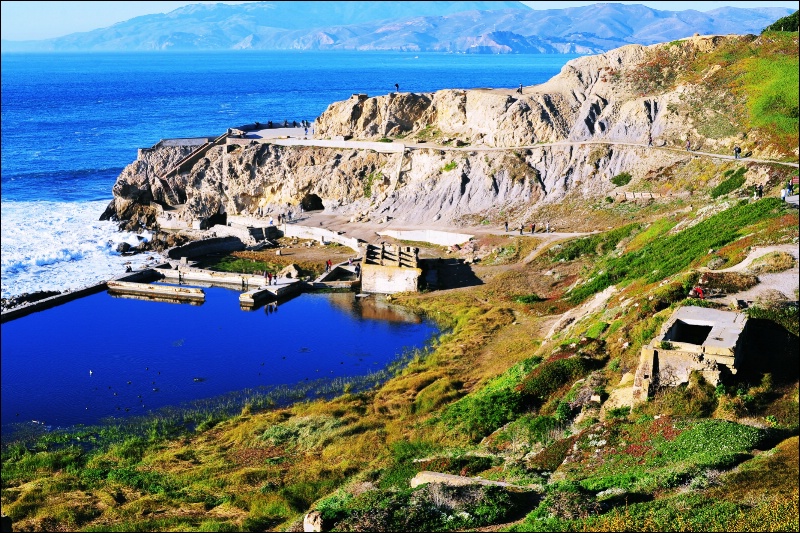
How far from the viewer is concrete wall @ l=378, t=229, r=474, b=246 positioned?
6172 centimetres

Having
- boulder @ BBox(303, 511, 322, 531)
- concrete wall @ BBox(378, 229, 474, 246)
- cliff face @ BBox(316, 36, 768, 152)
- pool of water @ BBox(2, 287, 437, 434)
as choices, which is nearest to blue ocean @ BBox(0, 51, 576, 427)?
pool of water @ BBox(2, 287, 437, 434)

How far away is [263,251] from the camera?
66312mm

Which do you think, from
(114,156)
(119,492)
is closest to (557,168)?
(119,492)

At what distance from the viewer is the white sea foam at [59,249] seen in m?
62.4

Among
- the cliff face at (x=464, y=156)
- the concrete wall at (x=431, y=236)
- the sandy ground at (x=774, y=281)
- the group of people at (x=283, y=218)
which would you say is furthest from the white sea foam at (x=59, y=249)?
the sandy ground at (x=774, y=281)

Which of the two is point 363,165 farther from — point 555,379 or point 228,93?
point 228,93

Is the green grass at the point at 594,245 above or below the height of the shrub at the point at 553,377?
above

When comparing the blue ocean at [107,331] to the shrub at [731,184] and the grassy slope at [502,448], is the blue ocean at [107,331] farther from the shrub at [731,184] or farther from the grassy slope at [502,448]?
the shrub at [731,184]

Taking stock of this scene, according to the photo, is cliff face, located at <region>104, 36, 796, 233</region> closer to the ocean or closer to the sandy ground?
the ocean

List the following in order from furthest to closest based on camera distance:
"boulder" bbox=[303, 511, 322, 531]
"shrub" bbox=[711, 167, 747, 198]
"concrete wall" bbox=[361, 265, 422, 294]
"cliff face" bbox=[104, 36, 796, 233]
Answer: "cliff face" bbox=[104, 36, 796, 233] → "shrub" bbox=[711, 167, 747, 198] → "concrete wall" bbox=[361, 265, 422, 294] → "boulder" bbox=[303, 511, 322, 531]

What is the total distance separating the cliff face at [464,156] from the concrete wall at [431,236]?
2.65 metres

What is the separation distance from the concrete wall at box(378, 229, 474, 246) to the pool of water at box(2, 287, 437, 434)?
33.8 feet

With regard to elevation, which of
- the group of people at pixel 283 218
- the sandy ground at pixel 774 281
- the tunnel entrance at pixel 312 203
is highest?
the sandy ground at pixel 774 281

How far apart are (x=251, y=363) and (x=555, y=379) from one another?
17.8 meters
